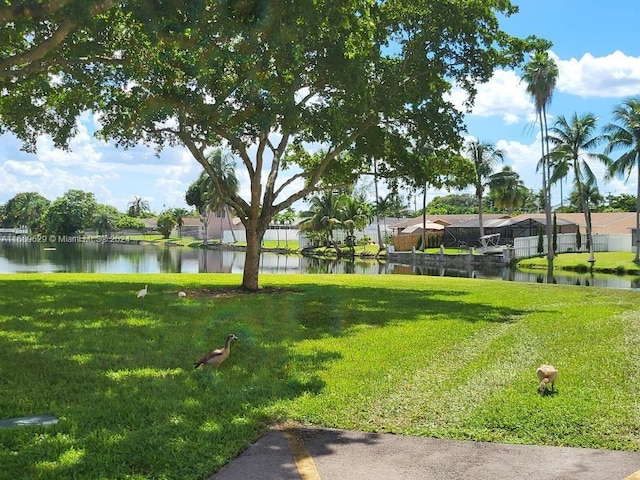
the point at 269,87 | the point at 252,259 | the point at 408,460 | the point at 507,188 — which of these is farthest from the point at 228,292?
the point at 507,188

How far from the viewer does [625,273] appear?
3822 centimetres

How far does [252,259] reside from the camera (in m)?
17.7

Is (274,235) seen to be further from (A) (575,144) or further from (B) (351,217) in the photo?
(A) (575,144)

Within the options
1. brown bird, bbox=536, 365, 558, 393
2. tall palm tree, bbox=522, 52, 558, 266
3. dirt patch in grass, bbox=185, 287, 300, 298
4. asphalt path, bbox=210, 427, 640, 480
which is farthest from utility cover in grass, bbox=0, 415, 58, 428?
tall palm tree, bbox=522, 52, 558, 266

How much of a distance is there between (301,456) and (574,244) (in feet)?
177

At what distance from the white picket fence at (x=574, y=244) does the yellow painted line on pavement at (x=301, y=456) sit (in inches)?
1846

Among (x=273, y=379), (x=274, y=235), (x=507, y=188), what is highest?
(x=507, y=188)

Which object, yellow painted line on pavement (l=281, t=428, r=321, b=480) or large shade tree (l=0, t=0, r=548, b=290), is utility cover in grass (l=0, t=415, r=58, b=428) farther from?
large shade tree (l=0, t=0, r=548, b=290)

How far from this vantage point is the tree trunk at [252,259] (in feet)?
57.2

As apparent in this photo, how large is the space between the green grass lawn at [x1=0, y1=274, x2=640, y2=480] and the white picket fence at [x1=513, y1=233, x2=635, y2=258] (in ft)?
126

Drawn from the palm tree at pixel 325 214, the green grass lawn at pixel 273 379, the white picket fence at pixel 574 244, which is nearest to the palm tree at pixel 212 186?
the palm tree at pixel 325 214

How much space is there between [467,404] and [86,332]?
6087 mm

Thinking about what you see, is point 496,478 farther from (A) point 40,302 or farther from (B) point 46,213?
(B) point 46,213

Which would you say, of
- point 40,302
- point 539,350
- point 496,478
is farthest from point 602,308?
point 40,302
